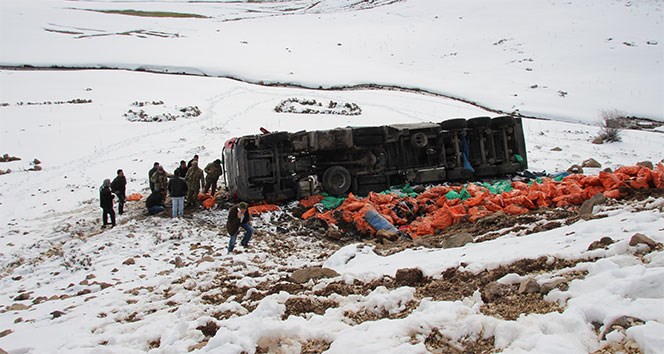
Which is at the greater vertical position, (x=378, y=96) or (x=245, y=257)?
(x=378, y=96)

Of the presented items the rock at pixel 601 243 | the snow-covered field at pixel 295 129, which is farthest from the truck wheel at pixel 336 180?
the rock at pixel 601 243

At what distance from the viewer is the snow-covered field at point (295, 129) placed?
4.26m

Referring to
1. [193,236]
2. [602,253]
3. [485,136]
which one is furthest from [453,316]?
[485,136]

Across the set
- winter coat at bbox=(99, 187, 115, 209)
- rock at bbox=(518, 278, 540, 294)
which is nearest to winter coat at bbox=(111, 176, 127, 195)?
winter coat at bbox=(99, 187, 115, 209)

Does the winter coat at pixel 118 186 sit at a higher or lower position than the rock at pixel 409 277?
higher

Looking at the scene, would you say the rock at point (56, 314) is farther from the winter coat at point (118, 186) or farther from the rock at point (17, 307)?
the winter coat at point (118, 186)

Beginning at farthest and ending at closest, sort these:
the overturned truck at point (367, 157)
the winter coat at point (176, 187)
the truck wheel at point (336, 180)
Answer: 1. the truck wheel at point (336, 180)
2. the overturned truck at point (367, 157)
3. the winter coat at point (176, 187)

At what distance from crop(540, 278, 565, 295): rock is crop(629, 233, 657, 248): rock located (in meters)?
0.93

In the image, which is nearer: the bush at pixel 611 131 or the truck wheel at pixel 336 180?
the truck wheel at pixel 336 180

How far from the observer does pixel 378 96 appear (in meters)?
30.0

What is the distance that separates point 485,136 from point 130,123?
57.7ft

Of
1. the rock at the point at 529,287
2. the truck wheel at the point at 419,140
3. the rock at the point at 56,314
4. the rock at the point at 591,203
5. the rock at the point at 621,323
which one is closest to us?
the rock at the point at 621,323

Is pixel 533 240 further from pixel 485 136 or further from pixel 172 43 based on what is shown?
pixel 172 43

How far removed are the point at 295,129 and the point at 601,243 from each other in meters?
17.6
